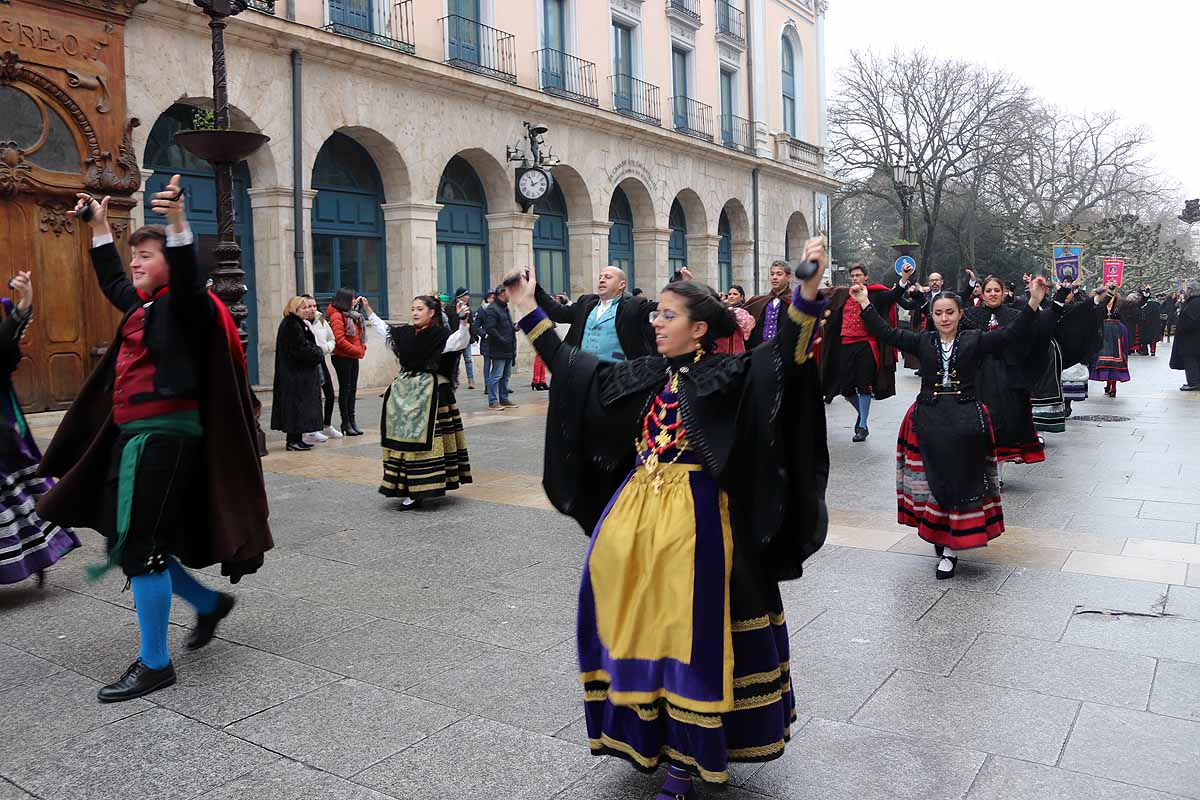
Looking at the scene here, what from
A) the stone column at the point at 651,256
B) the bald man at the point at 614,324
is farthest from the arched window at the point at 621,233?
the bald man at the point at 614,324

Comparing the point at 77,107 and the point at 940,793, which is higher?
the point at 77,107

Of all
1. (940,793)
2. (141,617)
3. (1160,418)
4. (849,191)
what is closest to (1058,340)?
(1160,418)

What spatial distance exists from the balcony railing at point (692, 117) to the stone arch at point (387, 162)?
9768mm

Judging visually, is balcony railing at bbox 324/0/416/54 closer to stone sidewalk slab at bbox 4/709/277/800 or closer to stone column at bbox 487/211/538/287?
stone column at bbox 487/211/538/287

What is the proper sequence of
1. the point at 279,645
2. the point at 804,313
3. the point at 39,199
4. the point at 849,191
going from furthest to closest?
1. the point at 849,191
2. the point at 39,199
3. the point at 279,645
4. the point at 804,313

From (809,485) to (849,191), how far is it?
42.9 m

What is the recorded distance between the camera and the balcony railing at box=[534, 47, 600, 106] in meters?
21.4

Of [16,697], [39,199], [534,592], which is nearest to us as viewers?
[16,697]

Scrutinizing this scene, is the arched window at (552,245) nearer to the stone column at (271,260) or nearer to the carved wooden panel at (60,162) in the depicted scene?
the stone column at (271,260)

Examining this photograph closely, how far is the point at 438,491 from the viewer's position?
7.72 m

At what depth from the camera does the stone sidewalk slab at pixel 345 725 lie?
3.47 metres

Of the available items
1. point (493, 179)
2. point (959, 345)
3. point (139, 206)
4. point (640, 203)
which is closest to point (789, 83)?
point (640, 203)

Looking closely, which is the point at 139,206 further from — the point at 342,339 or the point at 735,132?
the point at 735,132

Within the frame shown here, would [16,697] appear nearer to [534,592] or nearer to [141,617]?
[141,617]
